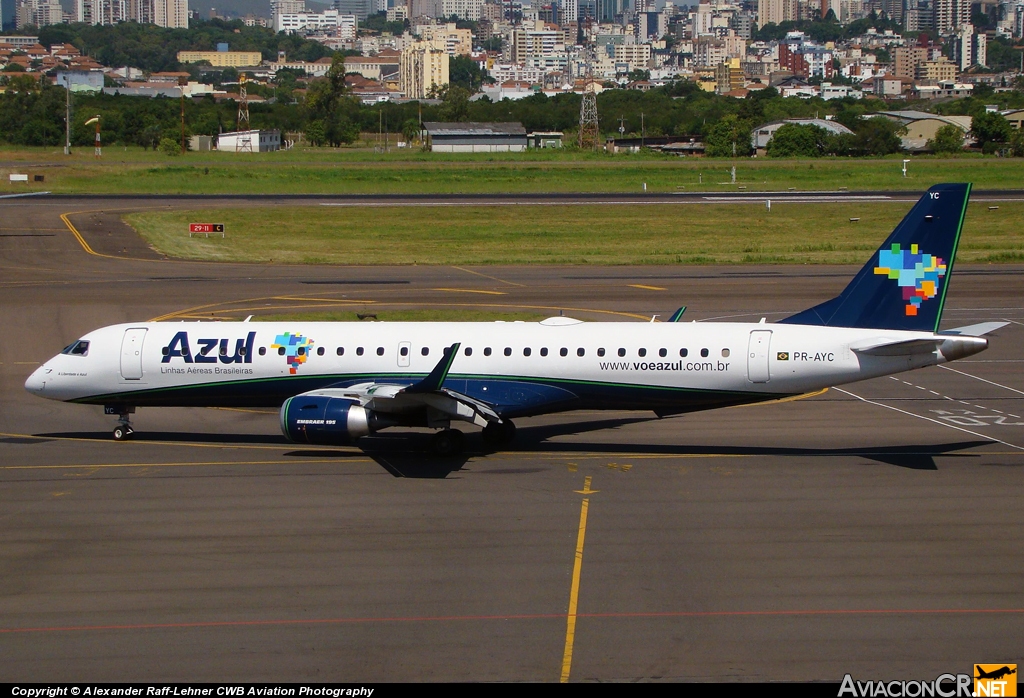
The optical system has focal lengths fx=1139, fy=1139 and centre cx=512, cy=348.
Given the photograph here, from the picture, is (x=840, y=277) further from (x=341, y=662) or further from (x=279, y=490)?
(x=341, y=662)

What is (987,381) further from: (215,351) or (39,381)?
(39,381)

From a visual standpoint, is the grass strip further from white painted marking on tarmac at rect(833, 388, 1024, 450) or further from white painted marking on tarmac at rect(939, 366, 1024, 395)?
white painted marking on tarmac at rect(833, 388, 1024, 450)

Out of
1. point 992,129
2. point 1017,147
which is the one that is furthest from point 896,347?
point 992,129

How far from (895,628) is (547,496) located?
1052 centimetres

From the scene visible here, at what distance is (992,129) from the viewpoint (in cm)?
17325

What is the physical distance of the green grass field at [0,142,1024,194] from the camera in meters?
123

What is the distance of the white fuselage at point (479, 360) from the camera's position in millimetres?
32125

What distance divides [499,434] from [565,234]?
53052 millimetres

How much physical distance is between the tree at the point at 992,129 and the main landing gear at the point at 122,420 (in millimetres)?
163151

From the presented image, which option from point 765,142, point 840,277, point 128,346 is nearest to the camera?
point 128,346

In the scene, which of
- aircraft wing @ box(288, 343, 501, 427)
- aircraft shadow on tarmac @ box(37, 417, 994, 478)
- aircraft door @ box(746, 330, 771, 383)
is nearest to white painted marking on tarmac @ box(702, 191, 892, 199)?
aircraft shadow on tarmac @ box(37, 417, 994, 478)

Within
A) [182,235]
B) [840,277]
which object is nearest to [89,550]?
[840,277]

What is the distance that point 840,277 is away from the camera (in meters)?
66.2

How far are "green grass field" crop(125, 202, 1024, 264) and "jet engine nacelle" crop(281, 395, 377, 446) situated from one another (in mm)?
43771
